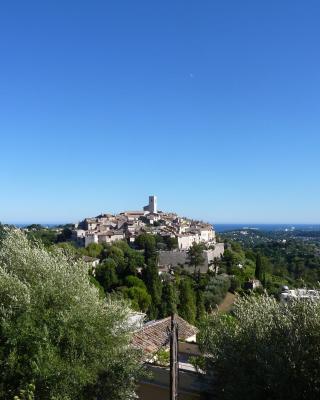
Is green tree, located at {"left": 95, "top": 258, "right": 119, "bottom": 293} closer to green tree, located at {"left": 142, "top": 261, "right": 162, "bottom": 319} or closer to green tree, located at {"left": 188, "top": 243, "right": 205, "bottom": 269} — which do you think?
green tree, located at {"left": 142, "top": 261, "right": 162, "bottom": 319}

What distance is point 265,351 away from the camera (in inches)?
314

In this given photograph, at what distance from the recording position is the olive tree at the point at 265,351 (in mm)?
7742

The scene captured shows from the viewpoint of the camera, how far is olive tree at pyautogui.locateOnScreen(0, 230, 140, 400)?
9.37 meters

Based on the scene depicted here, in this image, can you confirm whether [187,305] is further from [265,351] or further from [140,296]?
[265,351]

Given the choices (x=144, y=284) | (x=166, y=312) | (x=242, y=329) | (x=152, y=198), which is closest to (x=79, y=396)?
(x=242, y=329)

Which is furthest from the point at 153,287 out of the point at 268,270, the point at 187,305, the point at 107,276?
the point at 268,270

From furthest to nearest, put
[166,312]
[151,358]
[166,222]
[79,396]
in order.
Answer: [166,222] → [166,312] → [151,358] → [79,396]

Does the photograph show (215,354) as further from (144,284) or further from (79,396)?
(144,284)

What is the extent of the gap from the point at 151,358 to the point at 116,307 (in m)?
2.33

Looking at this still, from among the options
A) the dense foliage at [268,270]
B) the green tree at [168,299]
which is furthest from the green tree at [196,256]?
the green tree at [168,299]

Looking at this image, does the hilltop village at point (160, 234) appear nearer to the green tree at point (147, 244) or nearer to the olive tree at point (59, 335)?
the green tree at point (147, 244)

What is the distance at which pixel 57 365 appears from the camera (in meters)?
9.36

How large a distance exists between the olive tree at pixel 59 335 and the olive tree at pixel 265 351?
2.21 m

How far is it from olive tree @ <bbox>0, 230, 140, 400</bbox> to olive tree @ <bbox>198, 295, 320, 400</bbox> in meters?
2.21
